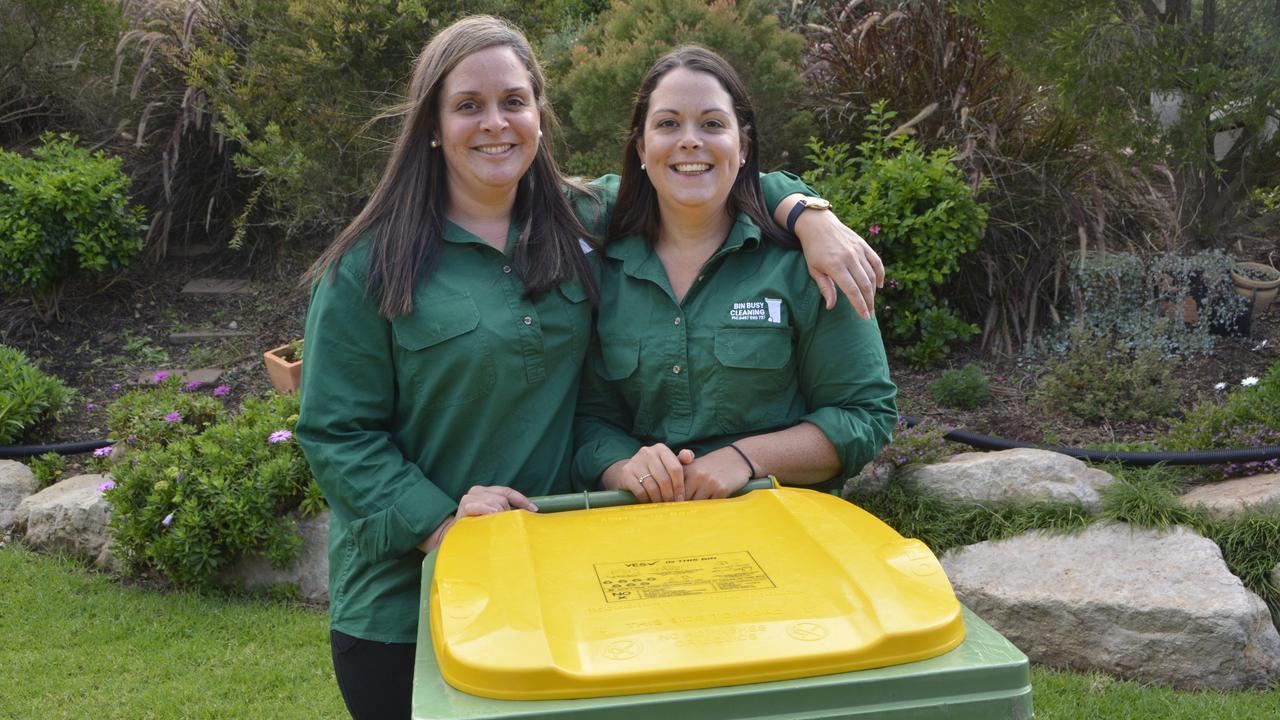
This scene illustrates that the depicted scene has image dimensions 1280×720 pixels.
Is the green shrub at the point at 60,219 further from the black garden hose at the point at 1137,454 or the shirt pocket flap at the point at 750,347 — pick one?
the shirt pocket flap at the point at 750,347

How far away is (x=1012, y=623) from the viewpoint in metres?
3.60

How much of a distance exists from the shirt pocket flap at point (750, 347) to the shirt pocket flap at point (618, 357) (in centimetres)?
18

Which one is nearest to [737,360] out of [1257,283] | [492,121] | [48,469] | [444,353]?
[444,353]

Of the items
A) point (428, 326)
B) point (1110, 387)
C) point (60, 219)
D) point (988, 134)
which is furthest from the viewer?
point (60, 219)

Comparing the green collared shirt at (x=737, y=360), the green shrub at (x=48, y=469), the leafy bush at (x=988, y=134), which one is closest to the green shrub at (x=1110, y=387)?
the leafy bush at (x=988, y=134)

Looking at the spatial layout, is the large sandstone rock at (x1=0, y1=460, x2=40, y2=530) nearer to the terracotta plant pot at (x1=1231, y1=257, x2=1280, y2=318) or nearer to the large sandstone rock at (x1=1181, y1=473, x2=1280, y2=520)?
the large sandstone rock at (x1=1181, y1=473, x2=1280, y2=520)

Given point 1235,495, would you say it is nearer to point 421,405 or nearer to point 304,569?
point 421,405

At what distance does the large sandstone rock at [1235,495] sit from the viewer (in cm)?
368

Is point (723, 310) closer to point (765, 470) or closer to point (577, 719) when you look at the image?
point (765, 470)

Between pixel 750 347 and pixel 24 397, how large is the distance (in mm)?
4571

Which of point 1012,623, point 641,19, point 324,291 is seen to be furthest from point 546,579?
point 641,19

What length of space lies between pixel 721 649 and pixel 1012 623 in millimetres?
2424

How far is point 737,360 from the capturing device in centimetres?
220

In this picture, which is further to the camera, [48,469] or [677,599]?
[48,469]
